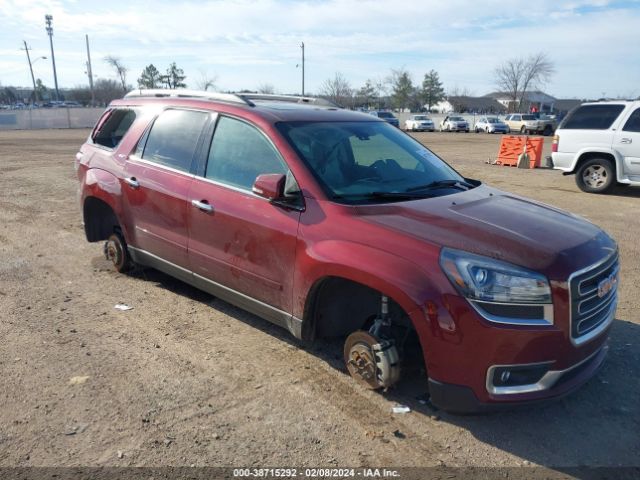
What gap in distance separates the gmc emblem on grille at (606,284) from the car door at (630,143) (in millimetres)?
8990

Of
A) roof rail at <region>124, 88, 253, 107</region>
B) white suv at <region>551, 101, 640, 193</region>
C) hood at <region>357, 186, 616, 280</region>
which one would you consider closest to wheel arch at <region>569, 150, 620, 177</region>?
white suv at <region>551, 101, 640, 193</region>

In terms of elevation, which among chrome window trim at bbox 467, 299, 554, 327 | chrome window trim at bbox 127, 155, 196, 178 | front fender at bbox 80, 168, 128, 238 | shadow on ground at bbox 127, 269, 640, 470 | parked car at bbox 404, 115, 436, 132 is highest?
chrome window trim at bbox 127, 155, 196, 178

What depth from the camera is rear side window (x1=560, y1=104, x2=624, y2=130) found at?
37.4 ft

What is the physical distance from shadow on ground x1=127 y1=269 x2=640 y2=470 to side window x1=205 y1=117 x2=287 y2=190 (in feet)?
4.66

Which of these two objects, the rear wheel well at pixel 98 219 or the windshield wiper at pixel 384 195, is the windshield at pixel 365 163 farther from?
the rear wheel well at pixel 98 219

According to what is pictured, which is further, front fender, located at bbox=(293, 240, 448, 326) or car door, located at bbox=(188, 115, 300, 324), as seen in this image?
car door, located at bbox=(188, 115, 300, 324)

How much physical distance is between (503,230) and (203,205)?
7.37 feet

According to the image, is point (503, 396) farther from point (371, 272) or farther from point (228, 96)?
point (228, 96)

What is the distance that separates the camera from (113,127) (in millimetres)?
5789

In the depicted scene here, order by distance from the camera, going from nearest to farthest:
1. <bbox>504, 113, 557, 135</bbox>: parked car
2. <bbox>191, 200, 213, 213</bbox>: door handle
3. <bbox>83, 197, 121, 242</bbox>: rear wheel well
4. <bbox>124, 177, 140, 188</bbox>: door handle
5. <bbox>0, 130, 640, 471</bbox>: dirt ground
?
<bbox>0, 130, 640, 471</bbox>: dirt ground, <bbox>191, 200, 213, 213</bbox>: door handle, <bbox>124, 177, 140, 188</bbox>: door handle, <bbox>83, 197, 121, 242</bbox>: rear wheel well, <bbox>504, 113, 557, 135</bbox>: parked car

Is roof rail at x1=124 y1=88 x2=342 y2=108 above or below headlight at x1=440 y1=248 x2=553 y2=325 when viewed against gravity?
above

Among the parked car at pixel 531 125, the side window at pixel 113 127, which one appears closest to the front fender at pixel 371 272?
the side window at pixel 113 127

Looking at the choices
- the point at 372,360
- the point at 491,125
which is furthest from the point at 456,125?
the point at 372,360

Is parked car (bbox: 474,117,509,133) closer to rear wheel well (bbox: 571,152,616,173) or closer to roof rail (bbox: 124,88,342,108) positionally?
rear wheel well (bbox: 571,152,616,173)
